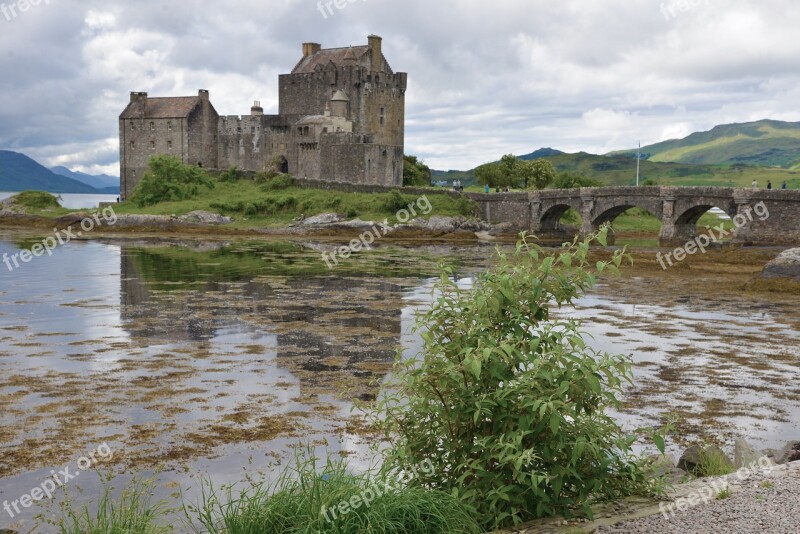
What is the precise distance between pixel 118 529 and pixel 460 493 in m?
3.04

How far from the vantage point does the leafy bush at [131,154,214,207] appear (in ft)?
243

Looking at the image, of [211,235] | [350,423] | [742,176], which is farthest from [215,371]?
[742,176]

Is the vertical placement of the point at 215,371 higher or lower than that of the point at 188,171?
lower

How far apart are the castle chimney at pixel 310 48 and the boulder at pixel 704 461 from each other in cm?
7445

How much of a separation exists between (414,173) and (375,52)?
40.6 feet

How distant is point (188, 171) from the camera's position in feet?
249

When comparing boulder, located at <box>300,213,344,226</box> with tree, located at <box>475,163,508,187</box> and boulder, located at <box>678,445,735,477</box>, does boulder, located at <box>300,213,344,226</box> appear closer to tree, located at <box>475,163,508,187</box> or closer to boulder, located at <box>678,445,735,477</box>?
tree, located at <box>475,163,508,187</box>

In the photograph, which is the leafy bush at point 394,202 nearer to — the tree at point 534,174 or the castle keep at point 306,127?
the castle keep at point 306,127

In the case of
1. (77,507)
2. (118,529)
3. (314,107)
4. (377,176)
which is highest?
(314,107)

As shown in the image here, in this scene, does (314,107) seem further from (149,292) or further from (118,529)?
(118,529)

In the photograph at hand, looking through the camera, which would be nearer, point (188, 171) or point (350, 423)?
point (350, 423)

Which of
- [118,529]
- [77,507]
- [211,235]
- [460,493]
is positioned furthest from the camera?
[211,235]
